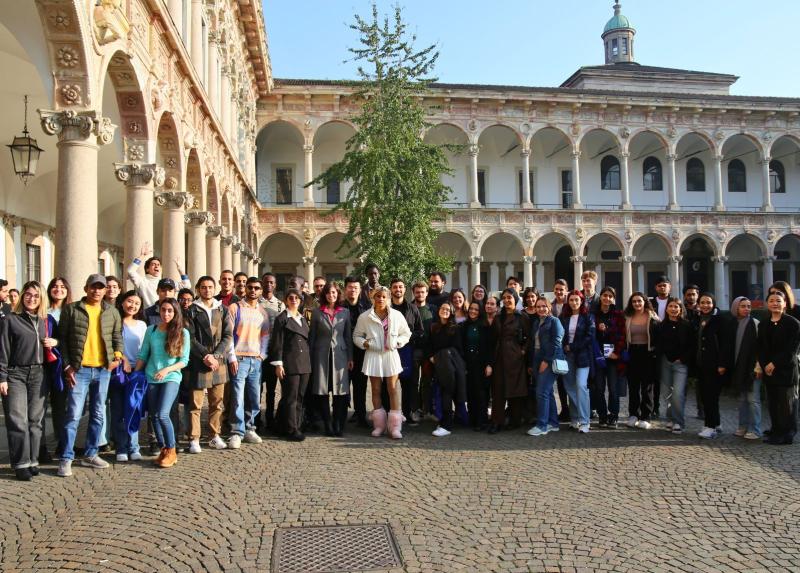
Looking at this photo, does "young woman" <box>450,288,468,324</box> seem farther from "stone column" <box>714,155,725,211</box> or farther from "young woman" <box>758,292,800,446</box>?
"stone column" <box>714,155,725,211</box>

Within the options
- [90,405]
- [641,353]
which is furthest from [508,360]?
[90,405]

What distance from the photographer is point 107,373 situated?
258 inches

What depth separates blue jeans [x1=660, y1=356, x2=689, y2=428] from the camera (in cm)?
829

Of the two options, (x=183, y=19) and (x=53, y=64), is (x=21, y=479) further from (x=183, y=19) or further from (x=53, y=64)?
(x=183, y=19)

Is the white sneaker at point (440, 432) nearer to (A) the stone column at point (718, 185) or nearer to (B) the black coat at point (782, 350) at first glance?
(B) the black coat at point (782, 350)

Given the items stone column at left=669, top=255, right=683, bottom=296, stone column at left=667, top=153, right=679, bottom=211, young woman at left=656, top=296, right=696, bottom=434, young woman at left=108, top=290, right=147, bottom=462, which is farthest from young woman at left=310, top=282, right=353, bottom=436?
stone column at left=667, top=153, right=679, bottom=211

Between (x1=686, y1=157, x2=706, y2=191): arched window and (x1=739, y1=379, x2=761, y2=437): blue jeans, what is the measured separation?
103 feet

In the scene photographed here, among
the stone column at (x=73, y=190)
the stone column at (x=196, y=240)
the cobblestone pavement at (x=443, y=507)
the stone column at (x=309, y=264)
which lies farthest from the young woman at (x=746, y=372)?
the stone column at (x=309, y=264)

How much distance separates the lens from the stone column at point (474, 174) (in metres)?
31.6

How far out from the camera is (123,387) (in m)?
6.86

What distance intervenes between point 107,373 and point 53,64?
420 cm

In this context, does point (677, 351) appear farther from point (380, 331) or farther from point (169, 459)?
point (169, 459)

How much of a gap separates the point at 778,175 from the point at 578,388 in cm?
3553

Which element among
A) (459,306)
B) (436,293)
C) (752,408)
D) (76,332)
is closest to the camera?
(76,332)
